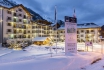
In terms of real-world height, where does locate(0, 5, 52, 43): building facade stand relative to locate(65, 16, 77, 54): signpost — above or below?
above

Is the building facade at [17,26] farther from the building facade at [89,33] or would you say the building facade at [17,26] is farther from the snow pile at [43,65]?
the snow pile at [43,65]

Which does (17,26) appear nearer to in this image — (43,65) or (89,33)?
(89,33)

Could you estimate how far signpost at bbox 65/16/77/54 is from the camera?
1778cm

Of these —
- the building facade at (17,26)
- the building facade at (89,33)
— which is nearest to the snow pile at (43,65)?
the building facade at (17,26)

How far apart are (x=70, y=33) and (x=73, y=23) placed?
1347 mm

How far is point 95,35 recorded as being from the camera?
73312mm

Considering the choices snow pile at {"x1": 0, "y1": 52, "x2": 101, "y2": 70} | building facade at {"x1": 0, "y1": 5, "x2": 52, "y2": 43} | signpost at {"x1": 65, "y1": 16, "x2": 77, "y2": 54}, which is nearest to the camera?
snow pile at {"x1": 0, "y1": 52, "x2": 101, "y2": 70}

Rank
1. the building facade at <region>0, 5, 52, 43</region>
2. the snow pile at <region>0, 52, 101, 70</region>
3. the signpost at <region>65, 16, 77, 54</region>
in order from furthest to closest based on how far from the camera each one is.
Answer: the building facade at <region>0, 5, 52, 43</region>
the signpost at <region>65, 16, 77, 54</region>
the snow pile at <region>0, 52, 101, 70</region>

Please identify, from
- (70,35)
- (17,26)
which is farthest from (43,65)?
(17,26)

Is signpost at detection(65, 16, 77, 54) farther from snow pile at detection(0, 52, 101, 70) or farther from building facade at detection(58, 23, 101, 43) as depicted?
building facade at detection(58, 23, 101, 43)

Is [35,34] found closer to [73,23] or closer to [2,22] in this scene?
[2,22]

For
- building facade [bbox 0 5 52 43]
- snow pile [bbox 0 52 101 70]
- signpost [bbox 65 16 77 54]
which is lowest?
snow pile [bbox 0 52 101 70]

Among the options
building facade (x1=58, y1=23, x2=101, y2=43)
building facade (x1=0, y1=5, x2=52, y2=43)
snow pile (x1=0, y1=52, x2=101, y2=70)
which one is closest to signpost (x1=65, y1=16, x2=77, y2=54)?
snow pile (x1=0, y1=52, x2=101, y2=70)

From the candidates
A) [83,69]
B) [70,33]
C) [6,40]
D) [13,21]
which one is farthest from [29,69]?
[13,21]
